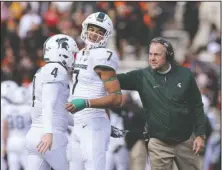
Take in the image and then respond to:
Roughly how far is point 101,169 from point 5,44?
10215 mm

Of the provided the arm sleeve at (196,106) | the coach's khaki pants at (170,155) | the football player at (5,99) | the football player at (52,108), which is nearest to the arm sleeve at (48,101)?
the football player at (52,108)

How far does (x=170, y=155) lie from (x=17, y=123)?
5.17 metres

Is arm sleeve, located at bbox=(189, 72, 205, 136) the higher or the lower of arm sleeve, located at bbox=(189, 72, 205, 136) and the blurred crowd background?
the lower

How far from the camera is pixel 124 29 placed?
55.5ft

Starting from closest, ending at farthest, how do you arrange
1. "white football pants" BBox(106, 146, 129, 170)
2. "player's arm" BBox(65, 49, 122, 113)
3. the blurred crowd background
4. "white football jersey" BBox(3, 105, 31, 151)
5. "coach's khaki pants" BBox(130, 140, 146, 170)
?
"player's arm" BBox(65, 49, 122, 113) → "coach's khaki pants" BBox(130, 140, 146, 170) → "white football pants" BBox(106, 146, 129, 170) → "white football jersey" BBox(3, 105, 31, 151) → the blurred crowd background

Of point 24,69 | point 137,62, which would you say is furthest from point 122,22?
point 24,69

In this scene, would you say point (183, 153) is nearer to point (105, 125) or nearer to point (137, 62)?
point (105, 125)

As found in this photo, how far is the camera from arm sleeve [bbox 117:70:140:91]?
26.3ft

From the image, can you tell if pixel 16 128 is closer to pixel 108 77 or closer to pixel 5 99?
pixel 5 99

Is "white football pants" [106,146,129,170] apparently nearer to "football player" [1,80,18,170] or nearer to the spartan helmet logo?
"football player" [1,80,18,170]

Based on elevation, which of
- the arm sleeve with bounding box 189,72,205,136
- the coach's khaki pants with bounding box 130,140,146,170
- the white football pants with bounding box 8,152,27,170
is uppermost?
the arm sleeve with bounding box 189,72,205,136

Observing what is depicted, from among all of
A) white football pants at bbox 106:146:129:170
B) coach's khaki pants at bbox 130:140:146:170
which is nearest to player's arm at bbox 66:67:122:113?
coach's khaki pants at bbox 130:140:146:170

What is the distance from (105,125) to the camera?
754 cm

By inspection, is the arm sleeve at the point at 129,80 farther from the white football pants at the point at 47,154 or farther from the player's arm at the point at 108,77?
the white football pants at the point at 47,154
